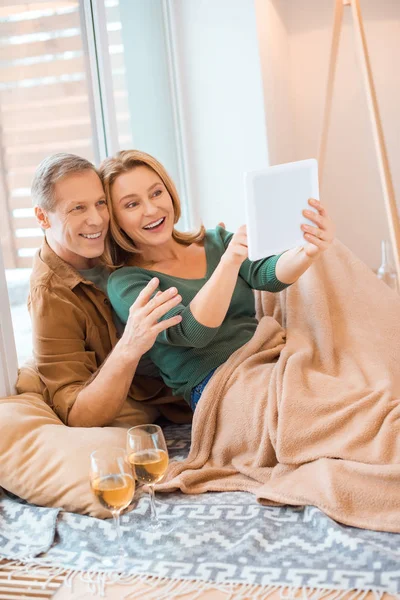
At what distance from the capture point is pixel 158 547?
72.1 inches

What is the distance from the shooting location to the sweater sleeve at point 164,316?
2.15m

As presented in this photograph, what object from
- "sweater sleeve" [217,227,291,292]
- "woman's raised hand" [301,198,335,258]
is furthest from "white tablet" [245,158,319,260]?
"sweater sleeve" [217,227,291,292]

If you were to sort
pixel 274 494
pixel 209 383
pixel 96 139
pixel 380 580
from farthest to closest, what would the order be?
pixel 96 139
pixel 209 383
pixel 274 494
pixel 380 580

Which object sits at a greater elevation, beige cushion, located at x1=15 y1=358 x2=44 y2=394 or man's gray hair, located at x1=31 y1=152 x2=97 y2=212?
man's gray hair, located at x1=31 y1=152 x2=97 y2=212

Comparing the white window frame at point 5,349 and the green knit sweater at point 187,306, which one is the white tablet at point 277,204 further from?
the white window frame at point 5,349

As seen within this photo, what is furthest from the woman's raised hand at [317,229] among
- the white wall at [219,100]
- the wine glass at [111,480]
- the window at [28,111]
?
the white wall at [219,100]

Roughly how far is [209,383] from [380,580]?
81cm

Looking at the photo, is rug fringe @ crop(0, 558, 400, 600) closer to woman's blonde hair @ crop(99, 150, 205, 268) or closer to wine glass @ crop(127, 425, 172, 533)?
wine glass @ crop(127, 425, 172, 533)

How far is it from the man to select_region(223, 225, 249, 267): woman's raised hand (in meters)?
0.27

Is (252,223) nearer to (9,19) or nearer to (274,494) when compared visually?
(274,494)

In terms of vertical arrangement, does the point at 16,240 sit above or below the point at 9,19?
below

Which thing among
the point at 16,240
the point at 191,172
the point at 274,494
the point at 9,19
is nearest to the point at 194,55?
the point at 191,172

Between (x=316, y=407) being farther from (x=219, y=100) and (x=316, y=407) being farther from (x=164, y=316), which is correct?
(x=219, y=100)

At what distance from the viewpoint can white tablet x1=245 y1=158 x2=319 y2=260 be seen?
2051mm
